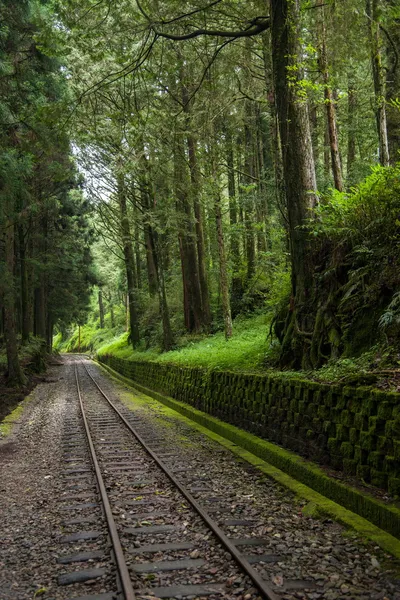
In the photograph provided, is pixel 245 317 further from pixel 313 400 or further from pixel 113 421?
pixel 313 400

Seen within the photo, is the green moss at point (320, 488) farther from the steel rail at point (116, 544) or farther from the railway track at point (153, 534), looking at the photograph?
the steel rail at point (116, 544)

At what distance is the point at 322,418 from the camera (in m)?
6.39

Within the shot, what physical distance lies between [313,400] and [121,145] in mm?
15596

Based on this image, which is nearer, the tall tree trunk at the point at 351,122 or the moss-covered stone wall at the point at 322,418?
the moss-covered stone wall at the point at 322,418

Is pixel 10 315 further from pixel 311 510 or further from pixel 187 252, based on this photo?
pixel 311 510

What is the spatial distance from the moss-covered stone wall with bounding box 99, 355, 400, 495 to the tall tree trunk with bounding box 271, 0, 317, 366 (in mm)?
1198

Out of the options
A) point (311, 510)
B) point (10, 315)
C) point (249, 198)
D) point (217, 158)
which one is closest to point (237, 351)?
point (311, 510)

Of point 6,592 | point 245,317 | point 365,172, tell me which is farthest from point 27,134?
point 6,592

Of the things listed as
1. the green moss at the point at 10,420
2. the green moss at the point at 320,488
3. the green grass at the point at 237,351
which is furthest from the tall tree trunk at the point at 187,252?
the green moss at the point at 320,488

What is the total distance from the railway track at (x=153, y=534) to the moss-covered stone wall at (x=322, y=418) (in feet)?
4.47

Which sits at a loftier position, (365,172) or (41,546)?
(365,172)

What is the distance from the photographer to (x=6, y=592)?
4.04 m

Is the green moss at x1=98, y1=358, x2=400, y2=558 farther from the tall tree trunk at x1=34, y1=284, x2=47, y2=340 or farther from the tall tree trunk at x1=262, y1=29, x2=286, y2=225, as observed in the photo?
the tall tree trunk at x1=34, y1=284, x2=47, y2=340

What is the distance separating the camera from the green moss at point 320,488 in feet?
15.3
